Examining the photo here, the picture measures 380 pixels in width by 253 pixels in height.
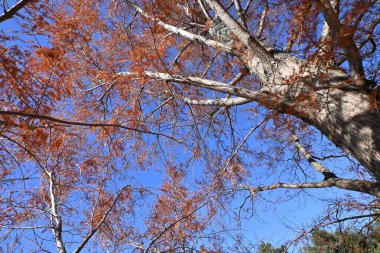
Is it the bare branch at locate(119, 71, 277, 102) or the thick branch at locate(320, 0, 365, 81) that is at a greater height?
the bare branch at locate(119, 71, 277, 102)

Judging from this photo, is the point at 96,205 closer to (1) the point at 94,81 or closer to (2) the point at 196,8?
(1) the point at 94,81

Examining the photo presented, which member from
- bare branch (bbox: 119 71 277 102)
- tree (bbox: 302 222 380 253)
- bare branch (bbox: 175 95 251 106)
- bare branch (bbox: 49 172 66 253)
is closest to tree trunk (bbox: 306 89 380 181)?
bare branch (bbox: 119 71 277 102)

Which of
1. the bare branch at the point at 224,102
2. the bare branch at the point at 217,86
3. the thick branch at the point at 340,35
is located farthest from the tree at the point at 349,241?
the thick branch at the point at 340,35

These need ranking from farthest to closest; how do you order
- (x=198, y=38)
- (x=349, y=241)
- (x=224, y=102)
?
(x=349, y=241) → (x=198, y=38) → (x=224, y=102)

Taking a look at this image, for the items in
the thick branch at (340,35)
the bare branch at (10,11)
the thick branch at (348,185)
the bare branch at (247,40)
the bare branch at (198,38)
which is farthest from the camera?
the bare branch at (198,38)

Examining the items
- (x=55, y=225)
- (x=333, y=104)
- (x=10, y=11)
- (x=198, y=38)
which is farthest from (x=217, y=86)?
→ (x=55, y=225)

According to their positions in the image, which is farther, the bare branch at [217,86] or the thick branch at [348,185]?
the bare branch at [217,86]

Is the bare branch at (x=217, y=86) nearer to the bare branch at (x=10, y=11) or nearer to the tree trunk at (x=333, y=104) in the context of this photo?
the tree trunk at (x=333, y=104)

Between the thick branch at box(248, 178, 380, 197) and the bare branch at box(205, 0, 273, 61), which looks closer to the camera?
the thick branch at box(248, 178, 380, 197)

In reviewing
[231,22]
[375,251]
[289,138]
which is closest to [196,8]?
[231,22]

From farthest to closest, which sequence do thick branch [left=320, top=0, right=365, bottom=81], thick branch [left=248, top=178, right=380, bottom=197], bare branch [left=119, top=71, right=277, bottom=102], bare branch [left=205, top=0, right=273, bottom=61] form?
bare branch [left=205, top=0, right=273, bottom=61], bare branch [left=119, top=71, right=277, bottom=102], thick branch [left=248, top=178, right=380, bottom=197], thick branch [left=320, top=0, right=365, bottom=81]

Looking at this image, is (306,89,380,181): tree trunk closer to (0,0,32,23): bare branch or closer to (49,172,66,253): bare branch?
(0,0,32,23): bare branch

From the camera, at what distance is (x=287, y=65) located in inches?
128

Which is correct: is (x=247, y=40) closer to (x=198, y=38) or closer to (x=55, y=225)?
(x=198, y=38)
